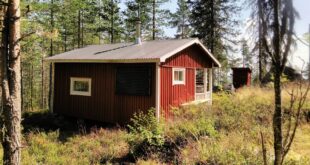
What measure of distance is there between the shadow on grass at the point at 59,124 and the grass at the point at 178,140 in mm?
40

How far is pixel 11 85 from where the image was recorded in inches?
195

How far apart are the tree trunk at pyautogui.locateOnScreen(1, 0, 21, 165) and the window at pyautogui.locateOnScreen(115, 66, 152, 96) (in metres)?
7.31

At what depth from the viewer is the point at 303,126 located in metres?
10.7

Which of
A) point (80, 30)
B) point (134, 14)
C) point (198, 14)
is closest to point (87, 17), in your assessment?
point (80, 30)

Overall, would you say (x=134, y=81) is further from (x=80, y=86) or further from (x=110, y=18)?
(x=110, y=18)

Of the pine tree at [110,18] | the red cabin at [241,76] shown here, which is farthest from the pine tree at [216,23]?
the pine tree at [110,18]

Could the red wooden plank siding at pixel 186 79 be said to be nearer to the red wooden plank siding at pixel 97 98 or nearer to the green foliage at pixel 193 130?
the red wooden plank siding at pixel 97 98

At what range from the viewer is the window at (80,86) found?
1394cm

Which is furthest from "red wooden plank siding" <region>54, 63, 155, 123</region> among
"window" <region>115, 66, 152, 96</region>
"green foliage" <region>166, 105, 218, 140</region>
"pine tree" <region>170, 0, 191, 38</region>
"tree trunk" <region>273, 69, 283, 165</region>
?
"pine tree" <region>170, 0, 191, 38</region>

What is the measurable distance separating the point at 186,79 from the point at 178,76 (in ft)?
2.01

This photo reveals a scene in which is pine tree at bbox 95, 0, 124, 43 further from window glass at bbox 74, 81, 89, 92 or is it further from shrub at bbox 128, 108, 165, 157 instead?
shrub at bbox 128, 108, 165, 157

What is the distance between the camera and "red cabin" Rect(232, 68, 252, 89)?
23.3 m

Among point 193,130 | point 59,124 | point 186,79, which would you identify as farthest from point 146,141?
point 59,124

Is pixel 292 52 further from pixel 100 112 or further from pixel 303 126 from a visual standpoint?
pixel 100 112
